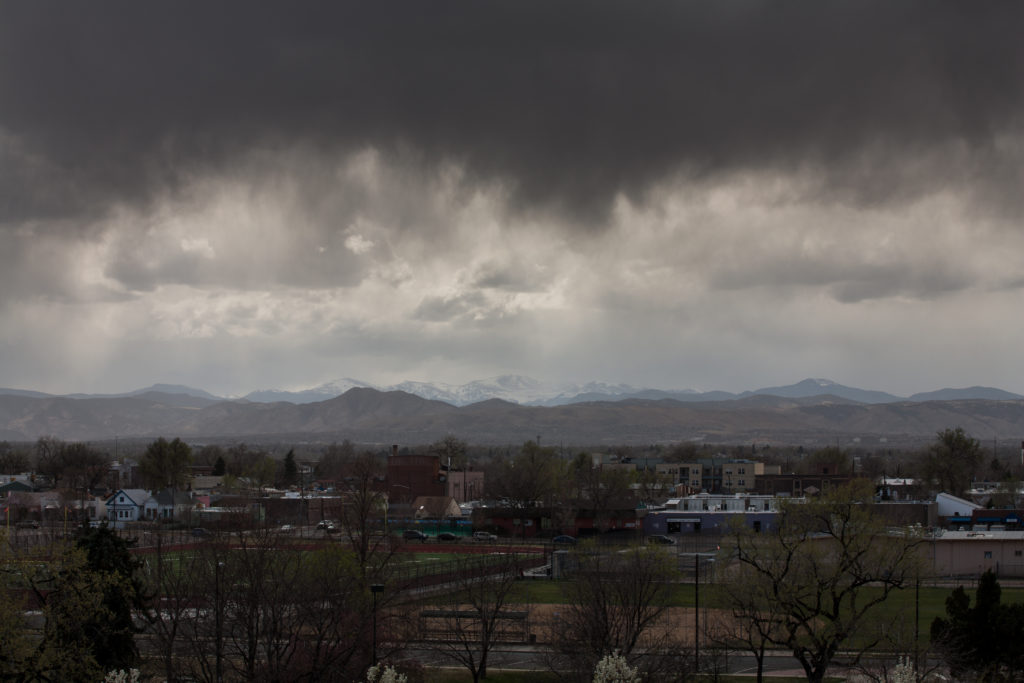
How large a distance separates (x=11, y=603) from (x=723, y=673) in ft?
82.3

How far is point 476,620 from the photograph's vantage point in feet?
146

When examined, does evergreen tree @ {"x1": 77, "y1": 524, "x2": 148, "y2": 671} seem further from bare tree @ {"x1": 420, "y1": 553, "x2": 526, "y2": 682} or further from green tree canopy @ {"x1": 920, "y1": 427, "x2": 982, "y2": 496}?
green tree canopy @ {"x1": 920, "y1": 427, "x2": 982, "y2": 496}

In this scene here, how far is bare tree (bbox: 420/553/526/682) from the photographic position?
127ft

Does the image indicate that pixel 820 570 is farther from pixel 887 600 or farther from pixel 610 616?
pixel 887 600

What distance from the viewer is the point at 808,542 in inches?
1452

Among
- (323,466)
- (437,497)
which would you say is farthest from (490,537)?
(323,466)

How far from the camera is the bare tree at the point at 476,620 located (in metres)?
38.6

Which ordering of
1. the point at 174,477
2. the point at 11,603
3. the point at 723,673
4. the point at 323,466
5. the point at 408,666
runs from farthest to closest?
the point at 323,466 < the point at 174,477 < the point at 723,673 < the point at 408,666 < the point at 11,603

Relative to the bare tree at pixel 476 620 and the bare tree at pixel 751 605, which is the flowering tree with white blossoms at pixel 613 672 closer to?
the bare tree at pixel 751 605

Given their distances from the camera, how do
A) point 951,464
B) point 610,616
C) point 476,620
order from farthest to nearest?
A: point 951,464, point 476,620, point 610,616

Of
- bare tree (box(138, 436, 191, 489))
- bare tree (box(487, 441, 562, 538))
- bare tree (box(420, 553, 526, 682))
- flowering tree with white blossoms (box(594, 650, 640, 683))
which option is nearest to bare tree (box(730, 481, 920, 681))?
bare tree (box(420, 553, 526, 682))

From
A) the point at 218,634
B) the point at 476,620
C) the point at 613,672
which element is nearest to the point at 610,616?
the point at 476,620

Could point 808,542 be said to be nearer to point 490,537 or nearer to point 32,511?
point 490,537

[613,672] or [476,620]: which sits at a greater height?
[613,672]
